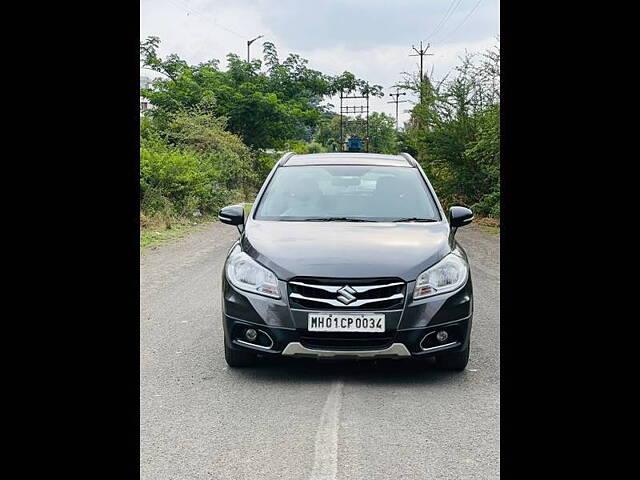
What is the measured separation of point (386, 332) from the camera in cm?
529

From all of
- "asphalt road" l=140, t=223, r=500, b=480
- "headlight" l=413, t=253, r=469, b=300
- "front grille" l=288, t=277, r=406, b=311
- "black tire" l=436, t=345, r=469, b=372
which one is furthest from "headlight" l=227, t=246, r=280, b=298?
"black tire" l=436, t=345, r=469, b=372

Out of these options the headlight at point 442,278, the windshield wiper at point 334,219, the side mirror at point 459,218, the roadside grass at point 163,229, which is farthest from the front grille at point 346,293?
the roadside grass at point 163,229

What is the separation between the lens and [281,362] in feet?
20.1

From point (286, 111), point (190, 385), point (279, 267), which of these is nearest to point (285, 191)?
point (279, 267)

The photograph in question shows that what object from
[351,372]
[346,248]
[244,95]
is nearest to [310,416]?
[351,372]

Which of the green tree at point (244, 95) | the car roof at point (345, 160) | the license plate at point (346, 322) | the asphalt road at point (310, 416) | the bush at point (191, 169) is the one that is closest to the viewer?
the asphalt road at point (310, 416)

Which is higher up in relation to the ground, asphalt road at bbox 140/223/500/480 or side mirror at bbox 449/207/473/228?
side mirror at bbox 449/207/473/228

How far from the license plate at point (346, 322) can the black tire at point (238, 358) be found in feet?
2.44

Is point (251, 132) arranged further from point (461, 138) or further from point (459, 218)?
point (459, 218)

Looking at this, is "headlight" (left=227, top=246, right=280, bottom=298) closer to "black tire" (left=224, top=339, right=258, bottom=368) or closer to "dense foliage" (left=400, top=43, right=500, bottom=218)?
"black tire" (left=224, top=339, right=258, bottom=368)

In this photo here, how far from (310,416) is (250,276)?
121 cm

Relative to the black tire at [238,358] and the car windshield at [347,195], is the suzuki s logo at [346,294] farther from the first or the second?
the car windshield at [347,195]

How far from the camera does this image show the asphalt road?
3973 millimetres

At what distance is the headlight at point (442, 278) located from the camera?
17.7 ft
